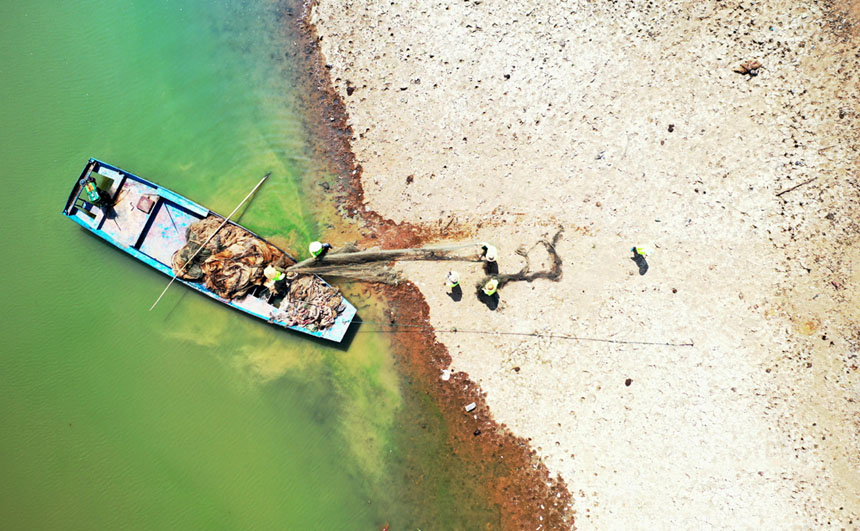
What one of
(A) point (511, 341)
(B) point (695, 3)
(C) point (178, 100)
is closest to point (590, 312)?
(A) point (511, 341)

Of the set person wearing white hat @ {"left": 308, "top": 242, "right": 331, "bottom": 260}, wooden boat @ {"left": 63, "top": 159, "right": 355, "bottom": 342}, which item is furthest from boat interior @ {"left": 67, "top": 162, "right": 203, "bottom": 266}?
person wearing white hat @ {"left": 308, "top": 242, "right": 331, "bottom": 260}

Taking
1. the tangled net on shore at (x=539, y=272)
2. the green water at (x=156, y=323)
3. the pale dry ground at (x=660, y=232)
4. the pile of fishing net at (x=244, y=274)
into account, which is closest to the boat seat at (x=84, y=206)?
the green water at (x=156, y=323)

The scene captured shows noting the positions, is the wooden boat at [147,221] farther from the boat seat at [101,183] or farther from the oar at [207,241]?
the oar at [207,241]

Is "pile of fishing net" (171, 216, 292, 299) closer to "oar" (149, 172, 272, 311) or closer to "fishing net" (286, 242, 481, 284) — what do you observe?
"oar" (149, 172, 272, 311)

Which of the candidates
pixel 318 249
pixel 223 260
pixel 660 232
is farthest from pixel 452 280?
pixel 223 260

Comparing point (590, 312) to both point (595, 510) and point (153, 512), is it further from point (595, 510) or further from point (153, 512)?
point (153, 512)

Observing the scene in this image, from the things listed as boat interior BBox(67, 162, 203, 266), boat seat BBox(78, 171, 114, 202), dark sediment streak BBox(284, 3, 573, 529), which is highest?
boat seat BBox(78, 171, 114, 202)
